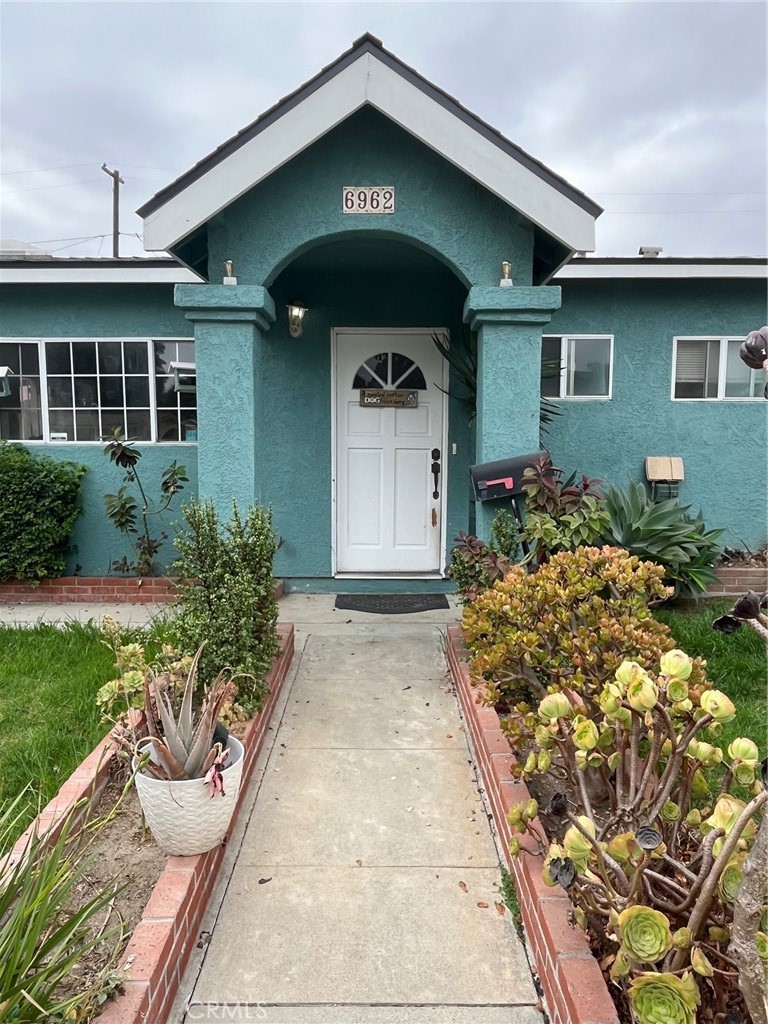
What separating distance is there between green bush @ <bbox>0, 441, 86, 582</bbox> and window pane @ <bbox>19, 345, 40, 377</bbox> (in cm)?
94

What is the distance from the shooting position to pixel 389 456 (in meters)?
6.65

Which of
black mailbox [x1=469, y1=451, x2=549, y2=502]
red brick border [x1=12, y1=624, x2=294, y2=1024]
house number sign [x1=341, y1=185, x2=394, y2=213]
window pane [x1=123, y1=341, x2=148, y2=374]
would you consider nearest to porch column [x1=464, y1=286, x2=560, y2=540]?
black mailbox [x1=469, y1=451, x2=549, y2=502]

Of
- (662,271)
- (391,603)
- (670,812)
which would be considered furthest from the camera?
(662,271)

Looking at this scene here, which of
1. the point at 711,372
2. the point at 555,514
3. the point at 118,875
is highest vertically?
the point at 711,372

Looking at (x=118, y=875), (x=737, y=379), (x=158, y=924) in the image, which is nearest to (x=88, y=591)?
(x=118, y=875)

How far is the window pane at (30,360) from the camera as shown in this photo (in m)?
6.81

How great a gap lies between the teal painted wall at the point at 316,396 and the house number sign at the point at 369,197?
167 centimetres

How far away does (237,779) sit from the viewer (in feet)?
8.71

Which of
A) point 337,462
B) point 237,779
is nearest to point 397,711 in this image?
point 237,779

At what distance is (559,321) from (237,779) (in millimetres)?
5530

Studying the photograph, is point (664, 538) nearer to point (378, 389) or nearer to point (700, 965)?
point (378, 389)

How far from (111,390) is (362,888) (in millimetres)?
5733

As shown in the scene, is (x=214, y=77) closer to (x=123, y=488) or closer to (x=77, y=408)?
(x=77, y=408)

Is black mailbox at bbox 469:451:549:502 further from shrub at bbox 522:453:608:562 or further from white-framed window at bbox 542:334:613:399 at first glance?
white-framed window at bbox 542:334:613:399
